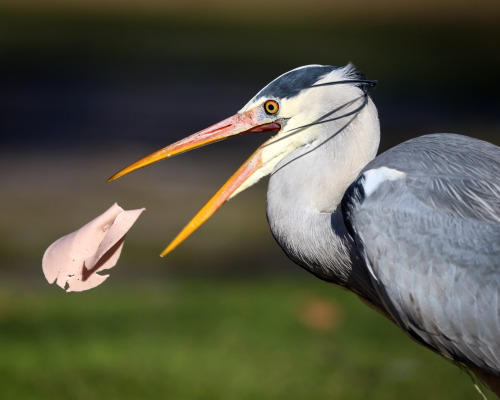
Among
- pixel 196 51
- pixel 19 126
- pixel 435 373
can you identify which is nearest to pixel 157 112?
pixel 19 126

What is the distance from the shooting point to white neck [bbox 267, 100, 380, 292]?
12.9ft

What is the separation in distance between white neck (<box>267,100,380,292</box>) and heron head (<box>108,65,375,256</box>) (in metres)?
0.04

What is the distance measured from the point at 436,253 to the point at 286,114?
0.89 m

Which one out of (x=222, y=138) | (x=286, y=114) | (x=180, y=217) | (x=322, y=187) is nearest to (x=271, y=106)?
(x=286, y=114)

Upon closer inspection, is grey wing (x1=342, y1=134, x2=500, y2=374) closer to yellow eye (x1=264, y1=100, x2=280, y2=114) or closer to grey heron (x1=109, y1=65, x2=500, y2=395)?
grey heron (x1=109, y1=65, x2=500, y2=395)

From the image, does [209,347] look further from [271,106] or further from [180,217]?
[180,217]

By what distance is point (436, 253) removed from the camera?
3629 millimetres

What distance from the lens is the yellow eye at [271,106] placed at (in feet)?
13.1

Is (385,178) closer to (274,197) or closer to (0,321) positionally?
(274,197)

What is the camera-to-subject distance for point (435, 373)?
581cm

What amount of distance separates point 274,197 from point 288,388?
6.42ft

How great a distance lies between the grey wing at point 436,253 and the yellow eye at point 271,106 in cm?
51

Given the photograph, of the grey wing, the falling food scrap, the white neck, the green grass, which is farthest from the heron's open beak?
the green grass

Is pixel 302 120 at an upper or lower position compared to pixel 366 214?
upper
